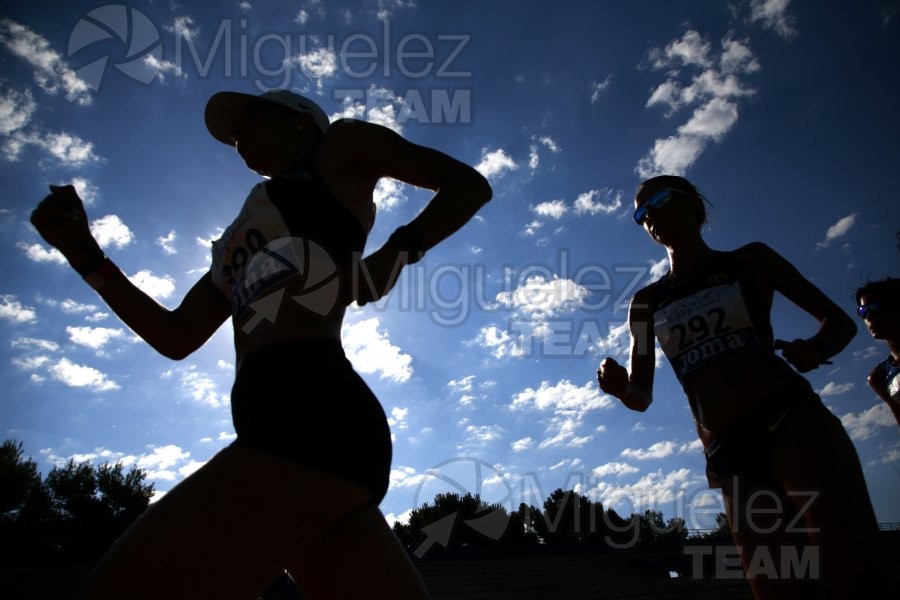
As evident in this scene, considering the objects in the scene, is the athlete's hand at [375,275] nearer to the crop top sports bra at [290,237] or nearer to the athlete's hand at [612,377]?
the crop top sports bra at [290,237]

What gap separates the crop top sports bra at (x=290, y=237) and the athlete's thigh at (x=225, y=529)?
0.59 metres

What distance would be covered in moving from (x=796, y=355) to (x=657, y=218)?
1.19m

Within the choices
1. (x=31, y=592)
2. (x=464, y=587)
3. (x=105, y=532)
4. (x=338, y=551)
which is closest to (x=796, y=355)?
(x=338, y=551)

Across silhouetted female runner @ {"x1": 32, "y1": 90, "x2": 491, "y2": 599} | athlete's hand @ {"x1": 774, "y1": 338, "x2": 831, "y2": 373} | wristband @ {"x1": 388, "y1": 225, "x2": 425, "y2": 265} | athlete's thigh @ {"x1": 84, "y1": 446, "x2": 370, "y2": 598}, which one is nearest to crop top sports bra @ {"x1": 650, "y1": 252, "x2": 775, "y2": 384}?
athlete's hand @ {"x1": 774, "y1": 338, "x2": 831, "y2": 373}

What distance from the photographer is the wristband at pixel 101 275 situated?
6.44 feet

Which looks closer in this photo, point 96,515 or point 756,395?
point 756,395

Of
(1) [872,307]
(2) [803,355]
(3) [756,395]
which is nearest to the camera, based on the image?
(2) [803,355]

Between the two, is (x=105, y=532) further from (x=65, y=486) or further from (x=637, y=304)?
(x=637, y=304)

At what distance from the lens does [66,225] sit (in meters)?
1.90

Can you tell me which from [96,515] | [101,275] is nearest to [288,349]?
[101,275]

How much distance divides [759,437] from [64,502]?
49.0 m

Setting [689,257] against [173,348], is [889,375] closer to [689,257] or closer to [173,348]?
[689,257]

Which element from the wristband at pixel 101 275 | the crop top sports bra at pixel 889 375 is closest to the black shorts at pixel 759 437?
the wristband at pixel 101 275

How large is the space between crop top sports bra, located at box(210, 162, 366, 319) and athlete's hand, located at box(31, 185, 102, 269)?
577 millimetres
